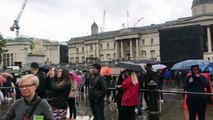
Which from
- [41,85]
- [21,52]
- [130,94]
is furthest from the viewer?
[21,52]

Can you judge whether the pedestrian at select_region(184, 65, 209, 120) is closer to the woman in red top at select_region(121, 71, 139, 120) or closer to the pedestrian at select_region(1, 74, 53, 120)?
the woman in red top at select_region(121, 71, 139, 120)

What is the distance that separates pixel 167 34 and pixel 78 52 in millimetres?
94316

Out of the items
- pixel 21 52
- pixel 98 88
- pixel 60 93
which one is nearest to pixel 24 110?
pixel 60 93

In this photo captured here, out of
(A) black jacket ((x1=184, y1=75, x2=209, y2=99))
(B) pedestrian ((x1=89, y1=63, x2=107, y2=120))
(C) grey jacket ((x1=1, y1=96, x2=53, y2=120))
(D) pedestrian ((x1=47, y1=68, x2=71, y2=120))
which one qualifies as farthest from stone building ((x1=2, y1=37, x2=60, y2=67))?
(C) grey jacket ((x1=1, y1=96, x2=53, y2=120))

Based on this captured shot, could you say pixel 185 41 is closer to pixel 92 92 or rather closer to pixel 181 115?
pixel 181 115

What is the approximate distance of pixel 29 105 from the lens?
14.5 ft

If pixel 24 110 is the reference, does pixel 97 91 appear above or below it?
below

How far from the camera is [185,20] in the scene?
97.2 meters

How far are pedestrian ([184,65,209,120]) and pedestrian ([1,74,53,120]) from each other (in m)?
5.47

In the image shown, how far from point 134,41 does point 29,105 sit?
360 feet

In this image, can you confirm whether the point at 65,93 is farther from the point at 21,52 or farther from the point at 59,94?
the point at 21,52

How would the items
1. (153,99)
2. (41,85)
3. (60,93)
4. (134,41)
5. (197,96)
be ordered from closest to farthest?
(60,93), (197,96), (41,85), (153,99), (134,41)

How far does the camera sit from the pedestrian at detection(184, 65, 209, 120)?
9.09 m

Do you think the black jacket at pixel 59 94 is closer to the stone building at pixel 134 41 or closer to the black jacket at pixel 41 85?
the black jacket at pixel 41 85
